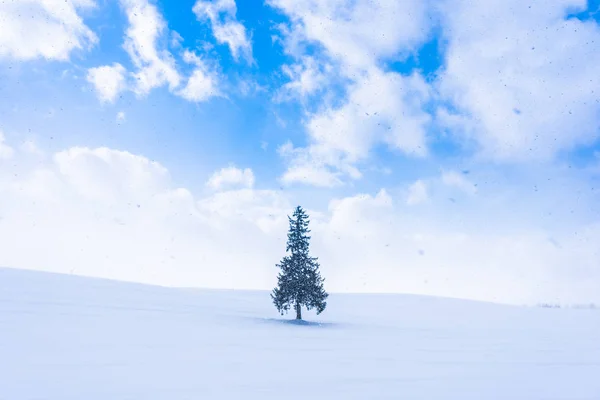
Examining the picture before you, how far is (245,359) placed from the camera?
43.5ft

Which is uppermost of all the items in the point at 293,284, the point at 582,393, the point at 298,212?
the point at 298,212

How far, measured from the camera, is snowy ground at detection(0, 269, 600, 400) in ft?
31.4

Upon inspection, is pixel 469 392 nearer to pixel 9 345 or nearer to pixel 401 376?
pixel 401 376

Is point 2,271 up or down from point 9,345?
up

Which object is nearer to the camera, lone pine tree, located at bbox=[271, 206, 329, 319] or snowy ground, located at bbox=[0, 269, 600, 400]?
snowy ground, located at bbox=[0, 269, 600, 400]

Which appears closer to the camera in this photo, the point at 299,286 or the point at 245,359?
the point at 245,359

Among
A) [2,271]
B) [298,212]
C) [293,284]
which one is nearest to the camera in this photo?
[293,284]

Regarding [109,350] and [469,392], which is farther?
[109,350]

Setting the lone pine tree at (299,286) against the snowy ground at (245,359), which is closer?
the snowy ground at (245,359)

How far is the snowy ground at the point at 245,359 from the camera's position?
9.56 m

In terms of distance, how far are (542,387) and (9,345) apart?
16.0 metres

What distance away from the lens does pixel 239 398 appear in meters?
8.74

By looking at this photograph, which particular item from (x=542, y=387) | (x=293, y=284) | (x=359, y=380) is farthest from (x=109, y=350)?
(x=293, y=284)

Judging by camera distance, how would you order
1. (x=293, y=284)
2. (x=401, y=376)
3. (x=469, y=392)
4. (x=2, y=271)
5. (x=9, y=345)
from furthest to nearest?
(x=2, y=271) < (x=293, y=284) < (x=9, y=345) < (x=401, y=376) < (x=469, y=392)
